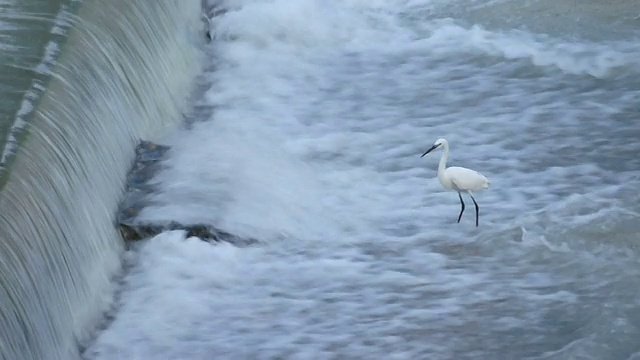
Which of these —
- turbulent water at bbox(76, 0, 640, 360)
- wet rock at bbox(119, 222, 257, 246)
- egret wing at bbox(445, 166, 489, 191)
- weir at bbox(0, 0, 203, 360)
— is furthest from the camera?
wet rock at bbox(119, 222, 257, 246)

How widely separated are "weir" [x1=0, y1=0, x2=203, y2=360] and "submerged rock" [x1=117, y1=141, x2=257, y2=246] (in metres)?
0.06

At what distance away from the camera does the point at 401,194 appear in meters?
5.95

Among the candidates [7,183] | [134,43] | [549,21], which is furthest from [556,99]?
[7,183]

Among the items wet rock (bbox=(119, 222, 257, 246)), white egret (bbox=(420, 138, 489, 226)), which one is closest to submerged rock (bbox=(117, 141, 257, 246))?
wet rock (bbox=(119, 222, 257, 246))

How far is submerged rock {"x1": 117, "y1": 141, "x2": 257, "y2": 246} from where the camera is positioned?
551 cm

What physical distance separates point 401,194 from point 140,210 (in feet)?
4.10

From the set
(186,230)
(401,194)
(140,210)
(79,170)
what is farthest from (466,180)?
(79,170)

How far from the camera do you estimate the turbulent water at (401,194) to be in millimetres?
4828

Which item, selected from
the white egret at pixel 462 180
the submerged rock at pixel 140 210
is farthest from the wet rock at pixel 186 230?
the white egret at pixel 462 180

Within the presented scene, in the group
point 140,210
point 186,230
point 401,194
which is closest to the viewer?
point 186,230

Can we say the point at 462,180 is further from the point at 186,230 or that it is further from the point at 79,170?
the point at 79,170

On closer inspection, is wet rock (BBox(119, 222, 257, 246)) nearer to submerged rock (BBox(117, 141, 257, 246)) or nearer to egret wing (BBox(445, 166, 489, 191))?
submerged rock (BBox(117, 141, 257, 246))

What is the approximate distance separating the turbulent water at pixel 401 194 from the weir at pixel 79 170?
0.54ft

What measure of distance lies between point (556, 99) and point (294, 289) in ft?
8.11
